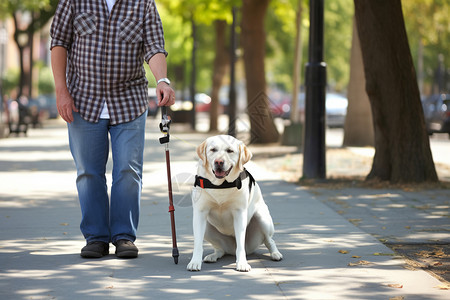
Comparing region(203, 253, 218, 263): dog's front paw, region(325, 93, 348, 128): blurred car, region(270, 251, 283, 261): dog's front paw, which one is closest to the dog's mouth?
region(203, 253, 218, 263): dog's front paw

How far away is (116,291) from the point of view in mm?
5207

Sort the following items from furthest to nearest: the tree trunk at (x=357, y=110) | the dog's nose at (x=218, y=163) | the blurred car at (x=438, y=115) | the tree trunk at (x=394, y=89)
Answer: the blurred car at (x=438, y=115) < the tree trunk at (x=357, y=110) < the tree trunk at (x=394, y=89) < the dog's nose at (x=218, y=163)

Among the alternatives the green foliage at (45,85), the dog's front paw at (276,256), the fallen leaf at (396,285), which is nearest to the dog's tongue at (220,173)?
the dog's front paw at (276,256)

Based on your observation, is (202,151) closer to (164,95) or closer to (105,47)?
(164,95)

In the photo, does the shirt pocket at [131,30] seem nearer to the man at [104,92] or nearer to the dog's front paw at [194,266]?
the man at [104,92]

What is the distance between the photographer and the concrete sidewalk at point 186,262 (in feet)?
→ 17.0

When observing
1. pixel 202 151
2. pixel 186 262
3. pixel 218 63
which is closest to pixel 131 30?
pixel 202 151

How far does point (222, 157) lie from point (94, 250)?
1402 millimetres

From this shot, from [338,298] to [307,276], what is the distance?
666 mm

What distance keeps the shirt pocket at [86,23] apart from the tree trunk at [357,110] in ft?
48.4

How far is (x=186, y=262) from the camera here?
20.3ft

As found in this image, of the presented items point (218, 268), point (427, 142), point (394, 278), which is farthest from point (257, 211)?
point (427, 142)

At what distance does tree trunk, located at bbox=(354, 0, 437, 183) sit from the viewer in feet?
37.1

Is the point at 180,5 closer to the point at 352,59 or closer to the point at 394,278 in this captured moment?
the point at 352,59
